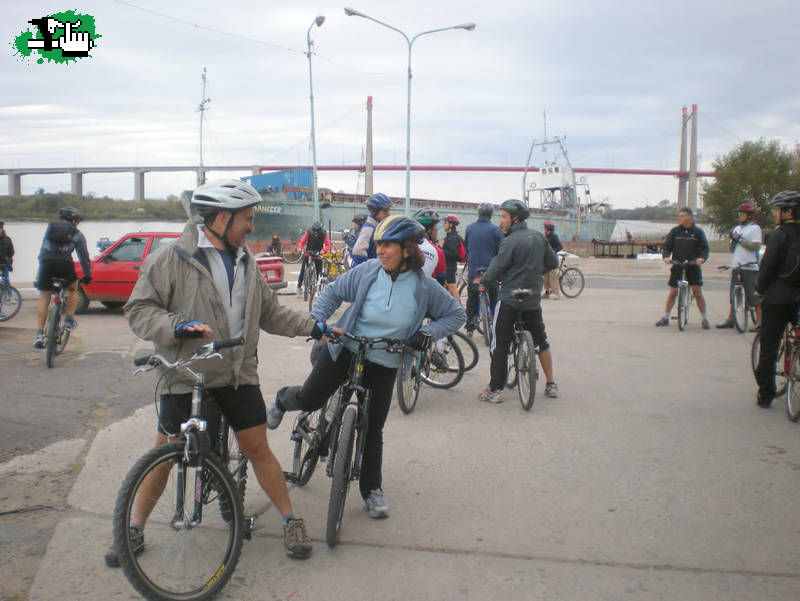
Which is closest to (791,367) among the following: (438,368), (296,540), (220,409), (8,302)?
(438,368)

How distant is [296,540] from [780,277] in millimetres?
4543

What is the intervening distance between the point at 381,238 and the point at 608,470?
7.34 feet

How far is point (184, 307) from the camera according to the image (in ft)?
10.2

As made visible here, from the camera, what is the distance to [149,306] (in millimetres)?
3045

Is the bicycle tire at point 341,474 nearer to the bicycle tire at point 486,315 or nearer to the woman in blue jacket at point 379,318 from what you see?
the woman in blue jacket at point 379,318

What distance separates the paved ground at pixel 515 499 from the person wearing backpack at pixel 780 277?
2.19ft

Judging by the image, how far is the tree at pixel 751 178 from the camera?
4212cm

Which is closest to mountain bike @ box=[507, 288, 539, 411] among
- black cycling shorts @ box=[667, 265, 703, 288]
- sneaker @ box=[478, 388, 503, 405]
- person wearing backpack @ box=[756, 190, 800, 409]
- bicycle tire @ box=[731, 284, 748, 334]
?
sneaker @ box=[478, 388, 503, 405]

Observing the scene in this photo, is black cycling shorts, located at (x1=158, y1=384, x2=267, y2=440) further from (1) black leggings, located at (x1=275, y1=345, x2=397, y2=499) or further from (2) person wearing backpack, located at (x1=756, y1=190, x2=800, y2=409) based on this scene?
(2) person wearing backpack, located at (x1=756, y1=190, x2=800, y2=409)

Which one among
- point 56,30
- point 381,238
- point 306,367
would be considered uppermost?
point 56,30

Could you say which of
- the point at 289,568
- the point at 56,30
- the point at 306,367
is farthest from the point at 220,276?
the point at 306,367

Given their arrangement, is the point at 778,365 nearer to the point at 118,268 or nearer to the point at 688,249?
the point at 688,249

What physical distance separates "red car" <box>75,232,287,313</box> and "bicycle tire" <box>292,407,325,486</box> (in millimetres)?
8673

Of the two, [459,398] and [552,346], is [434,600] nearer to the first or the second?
[459,398]
